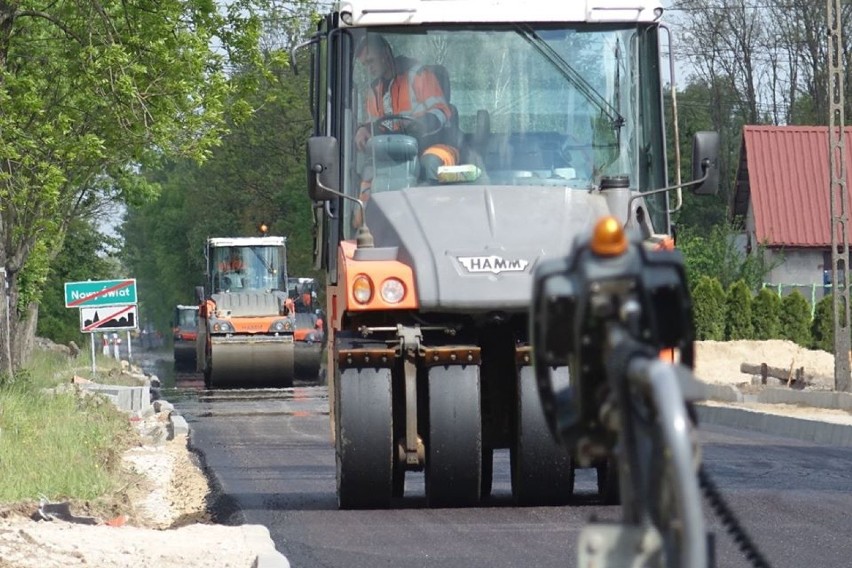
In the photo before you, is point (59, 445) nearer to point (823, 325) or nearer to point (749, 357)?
point (749, 357)

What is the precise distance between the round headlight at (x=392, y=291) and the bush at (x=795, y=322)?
37.6 meters

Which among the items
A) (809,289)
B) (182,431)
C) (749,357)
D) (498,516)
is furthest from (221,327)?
(498,516)

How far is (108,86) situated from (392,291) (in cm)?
1453

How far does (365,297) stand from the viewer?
11695 mm

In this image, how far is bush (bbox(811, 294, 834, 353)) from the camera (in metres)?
47.1

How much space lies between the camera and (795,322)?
4834 cm

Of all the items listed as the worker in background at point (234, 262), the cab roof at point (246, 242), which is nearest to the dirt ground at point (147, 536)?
the cab roof at point (246, 242)

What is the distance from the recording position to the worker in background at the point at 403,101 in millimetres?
12523

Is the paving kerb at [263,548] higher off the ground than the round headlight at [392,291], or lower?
lower

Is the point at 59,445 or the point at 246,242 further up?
the point at 246,242

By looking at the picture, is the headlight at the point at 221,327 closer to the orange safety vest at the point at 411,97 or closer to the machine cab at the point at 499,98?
the machine cab at the point at 499,98

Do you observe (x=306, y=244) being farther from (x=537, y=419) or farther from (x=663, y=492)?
(x=663, y=492)

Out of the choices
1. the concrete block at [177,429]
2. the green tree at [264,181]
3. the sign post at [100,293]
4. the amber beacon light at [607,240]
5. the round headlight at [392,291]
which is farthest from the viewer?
the green tree at [264,181]

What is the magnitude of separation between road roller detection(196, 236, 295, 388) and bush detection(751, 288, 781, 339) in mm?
11735
